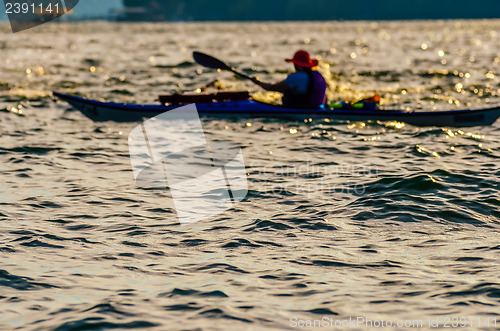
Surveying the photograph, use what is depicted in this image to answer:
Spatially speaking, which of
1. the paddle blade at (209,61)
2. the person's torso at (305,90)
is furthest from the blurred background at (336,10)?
the person's torso at (305,90)

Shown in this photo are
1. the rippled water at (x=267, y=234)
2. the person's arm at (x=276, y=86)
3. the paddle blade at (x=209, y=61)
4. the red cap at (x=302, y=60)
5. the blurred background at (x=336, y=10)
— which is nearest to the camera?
the rippled water at (x=267, y=234)

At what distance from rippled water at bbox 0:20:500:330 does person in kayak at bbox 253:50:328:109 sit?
0.43m

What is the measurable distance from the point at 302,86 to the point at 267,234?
5874 mm

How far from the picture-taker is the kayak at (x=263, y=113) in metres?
12.0

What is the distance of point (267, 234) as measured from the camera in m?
6.58

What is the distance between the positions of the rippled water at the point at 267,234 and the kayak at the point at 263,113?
20 cm

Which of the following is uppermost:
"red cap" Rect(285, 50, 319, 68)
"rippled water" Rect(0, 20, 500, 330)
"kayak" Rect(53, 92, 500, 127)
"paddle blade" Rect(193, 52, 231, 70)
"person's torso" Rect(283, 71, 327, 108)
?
"red cap" Rect(285, 50, 319, 68)

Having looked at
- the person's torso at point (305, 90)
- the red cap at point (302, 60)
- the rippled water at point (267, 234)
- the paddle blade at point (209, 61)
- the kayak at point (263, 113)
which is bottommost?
the rippled water at point (267, 234)

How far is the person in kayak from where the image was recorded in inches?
469

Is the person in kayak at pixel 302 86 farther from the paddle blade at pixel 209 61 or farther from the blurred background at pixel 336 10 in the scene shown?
the blurred background at pixel 336 10

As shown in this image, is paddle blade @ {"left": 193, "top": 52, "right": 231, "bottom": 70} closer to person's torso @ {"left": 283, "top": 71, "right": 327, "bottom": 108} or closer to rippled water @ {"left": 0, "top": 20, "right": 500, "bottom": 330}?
rippled water @ {"left": 0, "top": 20, "right": 500, "bottom": 330}

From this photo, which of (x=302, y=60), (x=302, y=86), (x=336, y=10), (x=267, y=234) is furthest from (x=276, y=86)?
(x=336, y=10)

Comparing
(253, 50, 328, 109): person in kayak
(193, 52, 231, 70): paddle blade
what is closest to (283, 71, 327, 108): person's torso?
(253, 50, 328, 109): person in kayak

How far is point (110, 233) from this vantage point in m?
6.62
